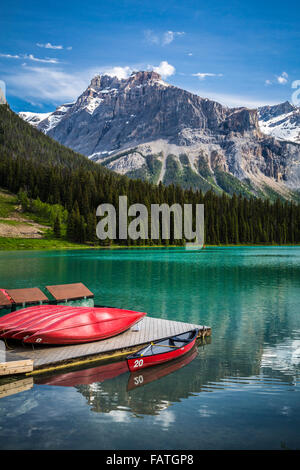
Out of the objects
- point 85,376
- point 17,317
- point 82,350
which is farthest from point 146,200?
point 85,376

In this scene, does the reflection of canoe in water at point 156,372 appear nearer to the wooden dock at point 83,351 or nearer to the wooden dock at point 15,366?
the wooden dock at point 83,351

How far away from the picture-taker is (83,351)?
1769cm

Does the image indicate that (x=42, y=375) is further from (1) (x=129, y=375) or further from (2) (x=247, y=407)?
(2) (x=247, y=407)

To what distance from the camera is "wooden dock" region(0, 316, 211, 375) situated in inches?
621

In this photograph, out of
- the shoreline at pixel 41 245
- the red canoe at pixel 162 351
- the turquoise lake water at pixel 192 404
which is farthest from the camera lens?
the shoreline at pixel 41 245

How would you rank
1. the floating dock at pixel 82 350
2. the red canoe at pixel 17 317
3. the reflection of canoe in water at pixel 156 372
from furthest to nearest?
1. the red canoe at pixel 17 317
2. the floating dock at pixel 82 350
3. the reflection of canoe in water at pixel 156 372

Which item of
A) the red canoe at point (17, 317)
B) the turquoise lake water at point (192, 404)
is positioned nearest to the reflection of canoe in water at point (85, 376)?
the turquoise lake water at point (192, 404)

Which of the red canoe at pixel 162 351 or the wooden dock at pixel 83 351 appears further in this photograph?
the red canoe at pixel 162 351

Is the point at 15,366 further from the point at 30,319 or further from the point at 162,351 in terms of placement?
the point at 162,351

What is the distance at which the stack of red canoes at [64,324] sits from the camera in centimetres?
1803

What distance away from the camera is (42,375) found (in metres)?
15.6

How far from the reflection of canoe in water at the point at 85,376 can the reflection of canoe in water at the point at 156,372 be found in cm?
84

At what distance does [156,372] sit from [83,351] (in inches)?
143
